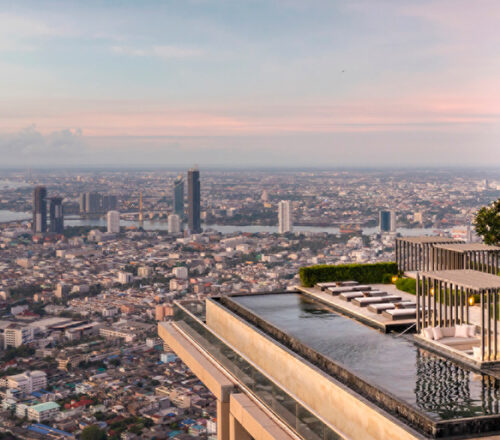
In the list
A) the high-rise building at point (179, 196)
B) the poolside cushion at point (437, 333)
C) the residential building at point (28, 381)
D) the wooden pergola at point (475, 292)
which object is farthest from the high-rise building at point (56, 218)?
the poolside cushion at point (437, 333)

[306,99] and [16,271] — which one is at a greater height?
[306,99]

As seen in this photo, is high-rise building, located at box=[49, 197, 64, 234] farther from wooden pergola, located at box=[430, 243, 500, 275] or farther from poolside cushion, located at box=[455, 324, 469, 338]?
poolside cushion, located at box=[455, 324, 469, 338]

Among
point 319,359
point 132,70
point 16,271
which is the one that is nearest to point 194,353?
point 319,359

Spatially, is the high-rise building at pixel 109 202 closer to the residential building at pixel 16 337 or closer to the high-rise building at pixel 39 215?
the high-rise building at pixel 39 215

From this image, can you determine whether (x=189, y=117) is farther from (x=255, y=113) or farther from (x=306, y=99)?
(x=306, y=99)

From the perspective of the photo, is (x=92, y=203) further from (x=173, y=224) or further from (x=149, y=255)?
(x=149, y=255)

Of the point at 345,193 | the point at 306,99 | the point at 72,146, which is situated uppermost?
the point at 306,99

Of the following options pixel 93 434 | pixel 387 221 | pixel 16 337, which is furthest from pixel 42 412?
pixel 387 221
